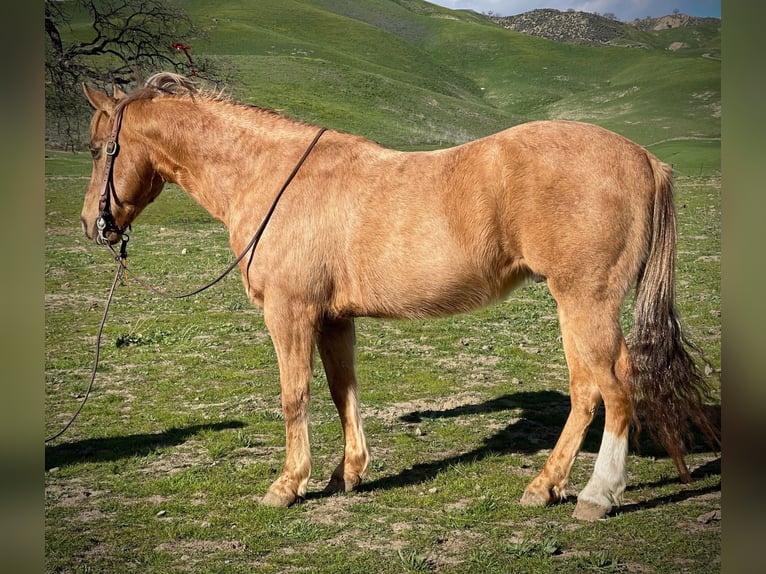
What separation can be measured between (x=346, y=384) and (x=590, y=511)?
7.13 ft

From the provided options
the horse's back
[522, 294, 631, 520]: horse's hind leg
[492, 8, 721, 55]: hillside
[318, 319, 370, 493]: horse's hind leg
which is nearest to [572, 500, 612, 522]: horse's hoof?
[522, 294, 631, 520]: horse's hind leg

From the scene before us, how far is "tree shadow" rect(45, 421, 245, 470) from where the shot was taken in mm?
6582

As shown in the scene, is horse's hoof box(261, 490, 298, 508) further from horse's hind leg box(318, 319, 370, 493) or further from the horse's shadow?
the horse's shadow

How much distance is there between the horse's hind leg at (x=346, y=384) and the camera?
5828 mm

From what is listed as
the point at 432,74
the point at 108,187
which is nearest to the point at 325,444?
the point at 108,187

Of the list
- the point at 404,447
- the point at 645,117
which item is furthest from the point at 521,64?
the point at 404,447

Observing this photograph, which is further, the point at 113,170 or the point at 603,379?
the point at 113,170

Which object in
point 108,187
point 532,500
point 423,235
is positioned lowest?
point 532,500

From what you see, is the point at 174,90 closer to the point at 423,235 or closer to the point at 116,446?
the point at 423,235

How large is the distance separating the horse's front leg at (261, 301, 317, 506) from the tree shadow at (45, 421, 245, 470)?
6.04ft

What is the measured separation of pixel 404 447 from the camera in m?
6.75

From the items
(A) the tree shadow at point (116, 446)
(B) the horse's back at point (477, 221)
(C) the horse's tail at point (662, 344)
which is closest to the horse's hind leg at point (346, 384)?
(B) the horse's back at point (477, 221)

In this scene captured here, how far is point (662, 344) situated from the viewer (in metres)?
4.99
